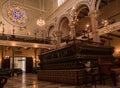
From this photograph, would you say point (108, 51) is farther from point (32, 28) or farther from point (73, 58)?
point (32, 28)

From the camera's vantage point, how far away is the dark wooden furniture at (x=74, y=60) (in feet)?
16.4

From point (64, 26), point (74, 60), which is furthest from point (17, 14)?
point (74, 60)

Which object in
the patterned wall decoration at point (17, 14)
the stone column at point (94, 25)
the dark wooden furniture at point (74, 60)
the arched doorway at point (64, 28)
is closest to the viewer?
the dark wooden furniture at point (74, 60)

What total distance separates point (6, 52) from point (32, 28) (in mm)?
5327

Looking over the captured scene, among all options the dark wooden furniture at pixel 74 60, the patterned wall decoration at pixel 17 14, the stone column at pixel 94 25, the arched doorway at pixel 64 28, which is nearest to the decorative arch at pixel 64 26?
the arched doorway at pixel 64 28

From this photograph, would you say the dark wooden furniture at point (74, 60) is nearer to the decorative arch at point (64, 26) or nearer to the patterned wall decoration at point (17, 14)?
the decorative arch at point (64, 26)

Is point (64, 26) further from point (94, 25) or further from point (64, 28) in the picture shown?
point (94, 25)

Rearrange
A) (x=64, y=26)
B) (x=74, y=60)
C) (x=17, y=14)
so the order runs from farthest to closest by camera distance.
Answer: (x=17, y=14), (x=64, y=26), (x=74, y=60)

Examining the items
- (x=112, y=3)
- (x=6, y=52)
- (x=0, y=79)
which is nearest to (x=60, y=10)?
(x=112, y=3)

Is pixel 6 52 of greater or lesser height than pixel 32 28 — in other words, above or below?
below

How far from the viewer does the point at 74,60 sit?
5297mm

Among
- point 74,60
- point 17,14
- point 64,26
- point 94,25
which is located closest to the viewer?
point 74,60

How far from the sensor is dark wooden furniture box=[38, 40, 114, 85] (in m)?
5.01

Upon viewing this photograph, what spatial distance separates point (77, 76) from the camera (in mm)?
4801
